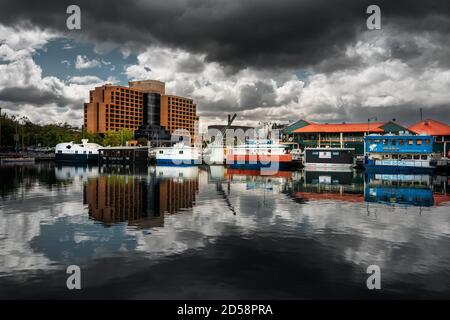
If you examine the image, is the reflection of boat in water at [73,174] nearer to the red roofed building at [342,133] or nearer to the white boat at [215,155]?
the white boat at [215,155]

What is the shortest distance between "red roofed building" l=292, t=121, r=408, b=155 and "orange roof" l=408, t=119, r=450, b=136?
4873mm

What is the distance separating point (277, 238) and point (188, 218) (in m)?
7.21

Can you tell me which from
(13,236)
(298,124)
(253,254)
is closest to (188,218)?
(253,254)

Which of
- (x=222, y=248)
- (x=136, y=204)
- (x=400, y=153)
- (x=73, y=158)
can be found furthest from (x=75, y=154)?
(x=222, y=248)

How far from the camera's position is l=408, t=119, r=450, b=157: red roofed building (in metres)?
93.1

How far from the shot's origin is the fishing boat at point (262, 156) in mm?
81250

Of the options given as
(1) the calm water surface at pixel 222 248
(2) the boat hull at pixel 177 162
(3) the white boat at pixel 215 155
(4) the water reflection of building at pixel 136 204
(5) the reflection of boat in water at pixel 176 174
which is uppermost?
(3) the white boat at pixel 215 155

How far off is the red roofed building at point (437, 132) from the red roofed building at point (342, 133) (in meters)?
5.18

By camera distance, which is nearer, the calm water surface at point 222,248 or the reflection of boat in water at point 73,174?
the calm water surface at point 222,248

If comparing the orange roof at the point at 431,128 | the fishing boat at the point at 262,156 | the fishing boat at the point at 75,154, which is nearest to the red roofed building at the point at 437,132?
the orange roof at the point at 431,128

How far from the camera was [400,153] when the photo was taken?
7319 centimetres

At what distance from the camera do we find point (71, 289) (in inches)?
448

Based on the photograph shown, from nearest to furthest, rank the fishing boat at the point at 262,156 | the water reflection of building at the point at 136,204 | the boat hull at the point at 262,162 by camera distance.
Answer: the water reflection of building at the point at 136,204 → the boat hull at the point at 262,162 → the fishing boat at the point at 262,156
